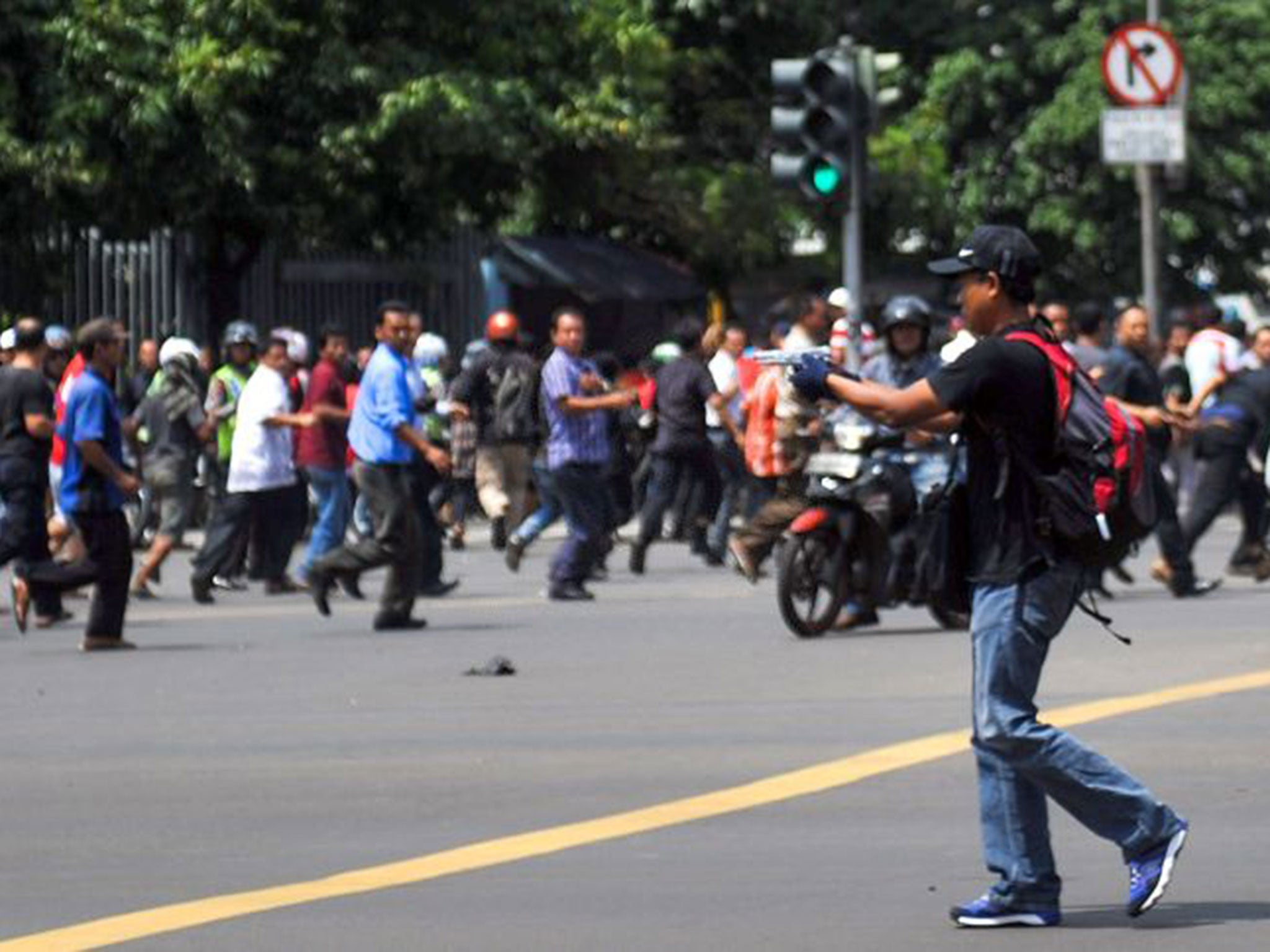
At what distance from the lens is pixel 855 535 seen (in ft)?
57.0

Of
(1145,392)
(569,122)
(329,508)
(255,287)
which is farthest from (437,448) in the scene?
(255,287)

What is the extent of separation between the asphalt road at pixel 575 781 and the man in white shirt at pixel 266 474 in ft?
8.44

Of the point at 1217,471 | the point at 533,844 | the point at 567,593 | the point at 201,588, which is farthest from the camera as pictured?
the point at 1217,471

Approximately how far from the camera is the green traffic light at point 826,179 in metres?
21.7

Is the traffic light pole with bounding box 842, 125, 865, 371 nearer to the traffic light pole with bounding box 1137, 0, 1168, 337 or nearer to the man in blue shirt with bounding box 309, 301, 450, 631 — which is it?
the man in blue shirt with bounding box 309, 301, 450, 631

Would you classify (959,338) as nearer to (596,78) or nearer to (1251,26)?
(596,78)

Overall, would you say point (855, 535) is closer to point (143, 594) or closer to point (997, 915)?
point (143, 594)

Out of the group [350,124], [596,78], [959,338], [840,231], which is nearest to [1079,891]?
[959,338]

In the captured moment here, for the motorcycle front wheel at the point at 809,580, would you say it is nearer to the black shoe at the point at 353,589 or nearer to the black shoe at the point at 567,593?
the black shoe at the point at 567,593

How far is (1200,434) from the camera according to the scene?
21125mm

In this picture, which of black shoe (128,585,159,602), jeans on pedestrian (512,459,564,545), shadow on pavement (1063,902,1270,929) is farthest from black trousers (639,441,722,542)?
shadow on pavement (1063,902,1270,929)

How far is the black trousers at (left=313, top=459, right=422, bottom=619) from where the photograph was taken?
59.1 feet

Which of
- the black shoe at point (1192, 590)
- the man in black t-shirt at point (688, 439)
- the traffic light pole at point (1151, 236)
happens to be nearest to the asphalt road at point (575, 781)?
the black shoe at point (1192, 590)

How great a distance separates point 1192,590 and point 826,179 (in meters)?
3.52
